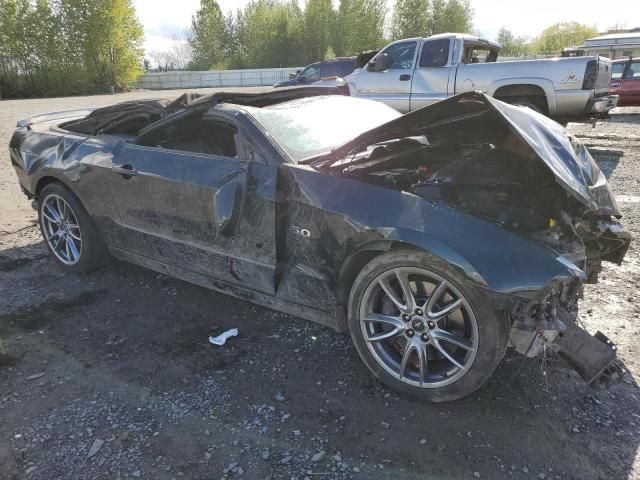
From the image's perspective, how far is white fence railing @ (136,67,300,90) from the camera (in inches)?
1633

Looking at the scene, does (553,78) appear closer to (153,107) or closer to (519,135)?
(519,135)

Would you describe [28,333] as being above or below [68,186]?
below

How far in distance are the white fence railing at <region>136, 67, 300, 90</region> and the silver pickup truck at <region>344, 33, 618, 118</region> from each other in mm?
33494

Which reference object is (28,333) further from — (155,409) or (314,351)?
(314,351)

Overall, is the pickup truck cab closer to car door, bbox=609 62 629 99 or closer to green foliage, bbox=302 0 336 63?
car door, bbox=609 62 629 99

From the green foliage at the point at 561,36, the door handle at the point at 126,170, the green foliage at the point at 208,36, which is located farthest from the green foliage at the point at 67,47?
A: the green foliage at the point at 561,36

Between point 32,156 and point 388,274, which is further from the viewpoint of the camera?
point 32,156

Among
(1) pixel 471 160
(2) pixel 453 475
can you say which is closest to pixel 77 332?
(2) pixel 453 475

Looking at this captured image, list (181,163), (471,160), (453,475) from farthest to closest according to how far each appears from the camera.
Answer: (181,163) → (471,160) → (453,475)

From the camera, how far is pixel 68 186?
403 cm

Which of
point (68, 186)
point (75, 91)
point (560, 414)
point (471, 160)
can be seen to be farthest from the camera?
point (75, 91)

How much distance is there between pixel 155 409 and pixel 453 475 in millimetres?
1520

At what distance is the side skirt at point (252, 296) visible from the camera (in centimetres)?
273

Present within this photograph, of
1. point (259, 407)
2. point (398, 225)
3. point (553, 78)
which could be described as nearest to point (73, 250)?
point (259, 407)
